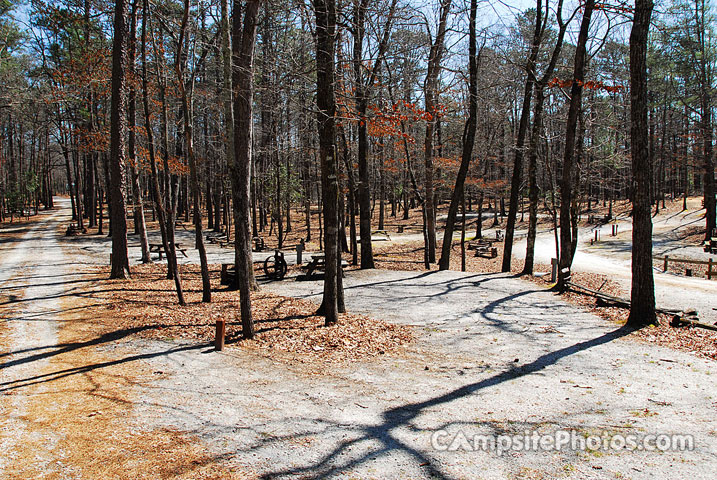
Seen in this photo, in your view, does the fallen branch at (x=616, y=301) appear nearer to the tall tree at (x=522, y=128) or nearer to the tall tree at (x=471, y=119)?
the tall tree at (x=522, y=128)

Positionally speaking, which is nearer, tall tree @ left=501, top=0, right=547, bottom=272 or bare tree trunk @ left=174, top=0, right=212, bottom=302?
bare tree trunk @ left=174, top=0, right=212, bottom=302

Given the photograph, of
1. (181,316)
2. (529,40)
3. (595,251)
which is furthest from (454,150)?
(181,316)

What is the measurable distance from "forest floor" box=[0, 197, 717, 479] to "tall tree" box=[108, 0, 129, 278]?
11.2 ft

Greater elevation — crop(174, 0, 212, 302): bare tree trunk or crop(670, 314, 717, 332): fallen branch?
crop(174, 0, 212, 302): bare tree trunk

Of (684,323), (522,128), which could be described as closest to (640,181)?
(684,323)

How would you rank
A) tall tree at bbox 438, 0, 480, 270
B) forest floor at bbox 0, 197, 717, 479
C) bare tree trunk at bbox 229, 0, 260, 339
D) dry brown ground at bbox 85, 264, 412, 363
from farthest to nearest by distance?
tall tree at bbox 438, 0, 480, 270 < bare tree trunk at bbox 229, 0, 260, 339 < dry brown ground at bbox 85, 264, 412, 363 < forest floor at bbox 0, 197, 717, 479

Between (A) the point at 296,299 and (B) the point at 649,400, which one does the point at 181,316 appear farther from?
(B) the point at 649,400

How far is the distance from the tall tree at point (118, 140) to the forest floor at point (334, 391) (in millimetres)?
3400

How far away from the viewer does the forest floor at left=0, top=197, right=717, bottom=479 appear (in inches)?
160

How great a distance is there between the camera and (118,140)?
13.9 metres

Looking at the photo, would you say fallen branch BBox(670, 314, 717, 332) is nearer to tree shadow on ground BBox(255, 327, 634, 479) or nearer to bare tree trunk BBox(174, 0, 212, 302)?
tree shadow on ground BBox(255, 327, 634, 479)

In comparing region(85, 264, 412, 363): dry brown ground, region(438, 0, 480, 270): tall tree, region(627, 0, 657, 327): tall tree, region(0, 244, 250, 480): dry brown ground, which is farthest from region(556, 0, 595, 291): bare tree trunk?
region(0, 244, 250, 480): dry brown ground

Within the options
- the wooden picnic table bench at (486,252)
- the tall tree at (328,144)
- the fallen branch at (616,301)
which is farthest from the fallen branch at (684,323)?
the wooden picnic table bench at (486,252)

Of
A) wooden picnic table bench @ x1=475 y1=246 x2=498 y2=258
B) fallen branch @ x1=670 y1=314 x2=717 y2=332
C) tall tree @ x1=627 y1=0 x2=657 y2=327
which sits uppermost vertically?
tall tree @ x1=627 y1=0 x2=657 y2=327
